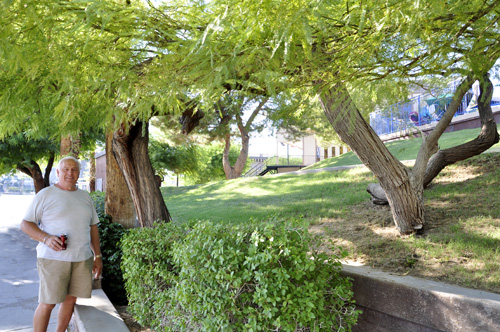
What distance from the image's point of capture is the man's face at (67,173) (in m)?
4.31

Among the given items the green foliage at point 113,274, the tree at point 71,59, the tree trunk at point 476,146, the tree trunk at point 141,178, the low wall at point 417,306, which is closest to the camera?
the tree at point 71,59

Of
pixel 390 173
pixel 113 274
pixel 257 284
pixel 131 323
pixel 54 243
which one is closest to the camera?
pixel 257 284

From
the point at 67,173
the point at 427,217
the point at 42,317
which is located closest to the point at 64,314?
the point at 42,317

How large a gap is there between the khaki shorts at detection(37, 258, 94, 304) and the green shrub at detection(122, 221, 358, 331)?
96cm

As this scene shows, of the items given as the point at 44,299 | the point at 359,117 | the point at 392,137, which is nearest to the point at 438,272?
the point at 359,117

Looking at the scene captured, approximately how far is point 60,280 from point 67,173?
3.51 ft

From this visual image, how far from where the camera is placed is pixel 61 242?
158 inches

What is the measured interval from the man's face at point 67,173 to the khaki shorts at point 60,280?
786mm

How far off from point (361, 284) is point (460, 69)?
7.15 feet

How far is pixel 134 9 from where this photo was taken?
2.50 metres

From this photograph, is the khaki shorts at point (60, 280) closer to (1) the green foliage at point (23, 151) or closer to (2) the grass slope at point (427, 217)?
(2) the grass slope at point (427, 217)

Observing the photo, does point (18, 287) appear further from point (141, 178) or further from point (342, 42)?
point (342, 42)

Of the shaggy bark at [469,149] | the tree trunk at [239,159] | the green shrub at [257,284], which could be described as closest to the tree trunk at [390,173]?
the shaggy bark at [469,149]

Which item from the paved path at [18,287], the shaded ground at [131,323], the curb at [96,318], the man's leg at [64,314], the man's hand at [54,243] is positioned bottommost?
the shaded ground at [131,323]
